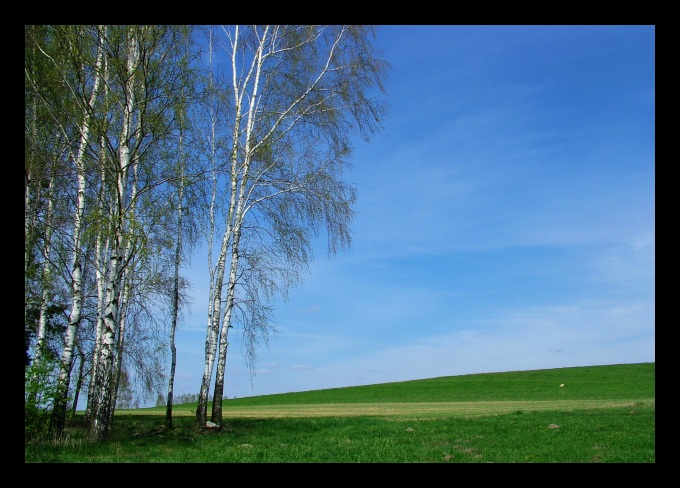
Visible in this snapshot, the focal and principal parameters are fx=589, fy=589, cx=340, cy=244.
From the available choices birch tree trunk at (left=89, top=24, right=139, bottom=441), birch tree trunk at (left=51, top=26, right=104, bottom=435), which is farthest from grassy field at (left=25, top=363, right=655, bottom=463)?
birch tree trunk at (left=51, top=26, right=104, bottom=435)

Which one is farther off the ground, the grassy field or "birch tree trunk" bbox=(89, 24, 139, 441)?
"birch tree trunk" bbox=(89, 24, 139, 441)

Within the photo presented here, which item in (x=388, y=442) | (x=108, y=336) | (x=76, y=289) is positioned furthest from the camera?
(x=76, y=289)

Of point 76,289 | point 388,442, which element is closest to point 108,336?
point 76,289

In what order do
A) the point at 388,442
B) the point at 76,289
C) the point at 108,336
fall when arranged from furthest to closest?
the point at 76,289, the point at 108,336, the point at 388,442

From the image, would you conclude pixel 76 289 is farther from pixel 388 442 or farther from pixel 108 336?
pixel 388 442

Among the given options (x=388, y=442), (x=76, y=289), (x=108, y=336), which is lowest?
(x=388, y=442)

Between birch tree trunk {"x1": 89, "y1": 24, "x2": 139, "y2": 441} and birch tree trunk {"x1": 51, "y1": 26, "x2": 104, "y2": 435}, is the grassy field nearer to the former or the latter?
birch tree trunk {"x1": 89, "y1": 24, "x2": 139, "y2": 441}

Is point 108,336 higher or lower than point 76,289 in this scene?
lower

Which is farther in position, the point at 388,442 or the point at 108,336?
the point at 108,336

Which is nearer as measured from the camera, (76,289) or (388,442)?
(388,442)

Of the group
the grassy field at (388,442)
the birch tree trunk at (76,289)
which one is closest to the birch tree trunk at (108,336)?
the grassy field at (388,442)

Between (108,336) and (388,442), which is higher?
(108,336)
